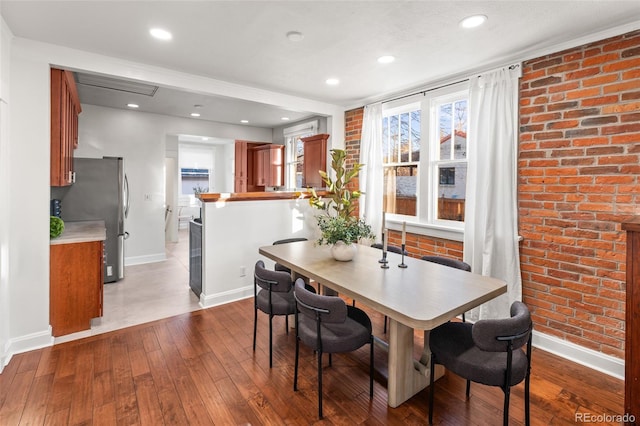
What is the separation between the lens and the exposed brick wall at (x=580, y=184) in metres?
2.35

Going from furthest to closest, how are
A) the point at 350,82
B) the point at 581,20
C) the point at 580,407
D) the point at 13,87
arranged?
the point at 350,82 < the point at 13,87 < the point at 581,20 < the point at 580,407

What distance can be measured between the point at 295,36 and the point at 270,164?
156 inches

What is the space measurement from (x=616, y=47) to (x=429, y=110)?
1.62 m

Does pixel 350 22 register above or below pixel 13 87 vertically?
above

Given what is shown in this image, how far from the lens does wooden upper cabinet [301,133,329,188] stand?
4.77 m

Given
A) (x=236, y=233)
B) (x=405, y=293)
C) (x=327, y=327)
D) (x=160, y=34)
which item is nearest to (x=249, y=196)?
(x=236, y=233)

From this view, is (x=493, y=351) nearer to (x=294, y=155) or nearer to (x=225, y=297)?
(x=225, y=297)

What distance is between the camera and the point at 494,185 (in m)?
3.00

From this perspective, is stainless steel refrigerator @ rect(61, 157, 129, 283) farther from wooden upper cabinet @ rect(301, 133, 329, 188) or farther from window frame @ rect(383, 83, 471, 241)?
window frame @ rect(383, 83, 471, 241)

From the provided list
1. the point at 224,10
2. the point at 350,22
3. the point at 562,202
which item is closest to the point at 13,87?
the point at 224,10

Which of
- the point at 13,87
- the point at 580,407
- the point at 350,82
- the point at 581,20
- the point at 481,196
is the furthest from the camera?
the point at 350,82

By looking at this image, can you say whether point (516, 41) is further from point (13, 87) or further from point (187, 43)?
point (13, 87)

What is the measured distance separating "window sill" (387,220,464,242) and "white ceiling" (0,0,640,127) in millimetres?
1593

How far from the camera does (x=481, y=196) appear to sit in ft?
10.2
